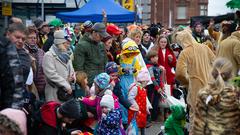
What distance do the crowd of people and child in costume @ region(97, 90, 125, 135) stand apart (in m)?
0.01

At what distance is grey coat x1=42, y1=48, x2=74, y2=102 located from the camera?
8.52m

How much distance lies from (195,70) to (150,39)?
7.10 meters

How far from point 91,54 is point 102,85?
6.56ft

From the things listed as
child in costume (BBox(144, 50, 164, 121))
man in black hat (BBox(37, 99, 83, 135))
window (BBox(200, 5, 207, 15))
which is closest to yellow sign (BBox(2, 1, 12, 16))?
child in costume (BBox(144, 50, 164, 121))

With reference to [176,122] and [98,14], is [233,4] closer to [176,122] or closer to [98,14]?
[176,122]

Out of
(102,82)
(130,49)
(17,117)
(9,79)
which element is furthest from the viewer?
(130,49)

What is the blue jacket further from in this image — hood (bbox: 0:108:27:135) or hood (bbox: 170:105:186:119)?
hood (bbox: 0:108:27:135)

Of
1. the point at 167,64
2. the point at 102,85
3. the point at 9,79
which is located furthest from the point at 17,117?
the point at 167,64

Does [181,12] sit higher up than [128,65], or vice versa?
[181,12]

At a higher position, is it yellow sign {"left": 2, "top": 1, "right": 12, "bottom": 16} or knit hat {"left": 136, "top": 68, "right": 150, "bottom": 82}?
yellow sign {"left": 2, "top": 1, "right": 12, "bottom": 16}

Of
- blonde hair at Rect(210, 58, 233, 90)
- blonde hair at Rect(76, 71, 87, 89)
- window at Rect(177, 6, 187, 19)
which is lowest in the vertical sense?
blonde hair at Rect(76, 71, 87, 89)

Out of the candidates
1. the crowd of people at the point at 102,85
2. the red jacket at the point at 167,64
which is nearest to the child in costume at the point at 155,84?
the crowd of people at the point at 102,85

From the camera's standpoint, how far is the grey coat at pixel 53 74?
335 inches

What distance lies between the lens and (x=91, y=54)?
9.90 metres
